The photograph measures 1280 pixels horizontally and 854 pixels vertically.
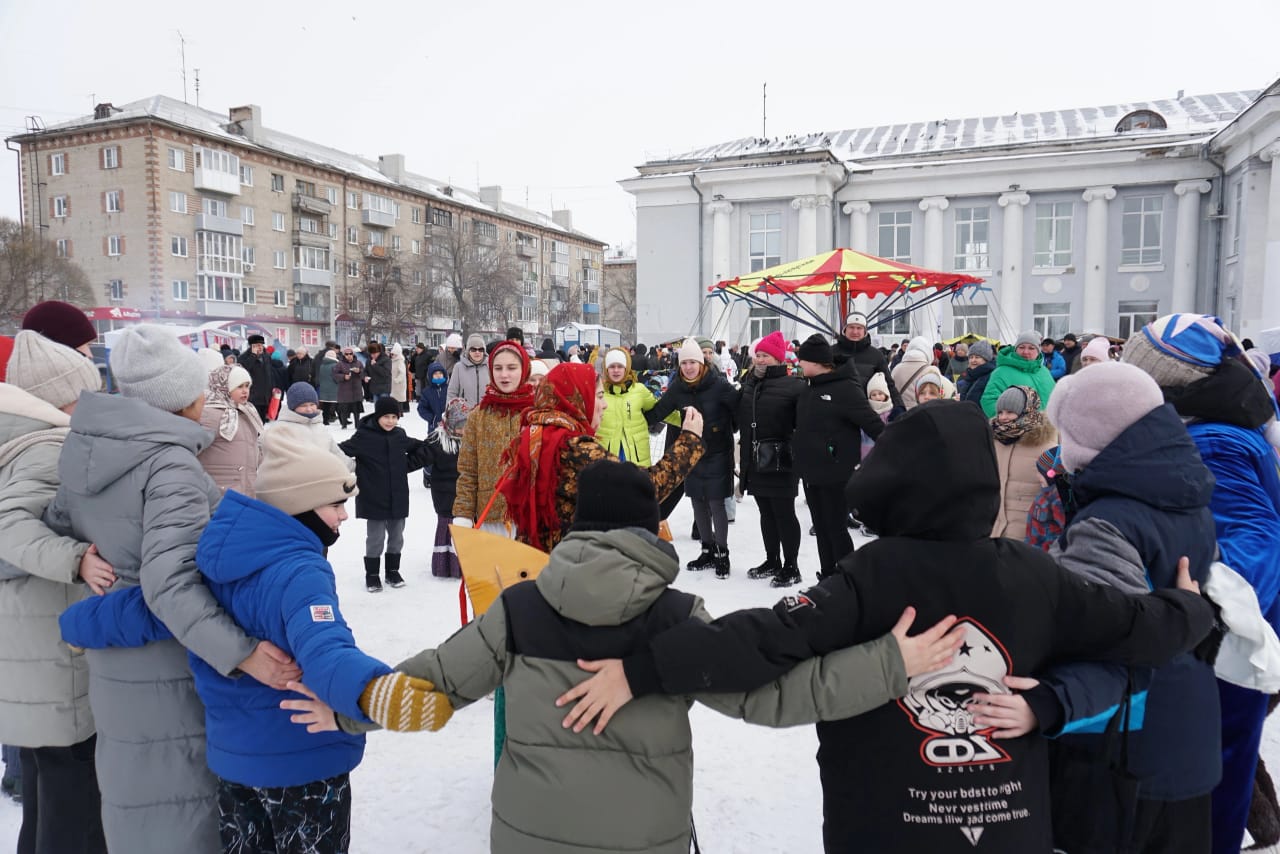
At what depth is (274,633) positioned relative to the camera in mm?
1969

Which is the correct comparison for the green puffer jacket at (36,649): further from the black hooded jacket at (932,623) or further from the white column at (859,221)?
the white column at (859,221)

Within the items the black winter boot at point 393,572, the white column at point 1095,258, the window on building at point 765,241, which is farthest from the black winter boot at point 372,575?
the white column at point 1095,258

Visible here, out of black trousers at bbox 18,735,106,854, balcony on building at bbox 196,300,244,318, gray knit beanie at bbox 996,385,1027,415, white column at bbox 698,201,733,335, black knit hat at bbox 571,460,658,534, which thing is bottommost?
black trousers at bbox 18,735,106,854

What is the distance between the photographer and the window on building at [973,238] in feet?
104

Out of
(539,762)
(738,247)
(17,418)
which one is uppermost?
(738,247)

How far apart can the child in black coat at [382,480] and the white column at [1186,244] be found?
30.1 metres

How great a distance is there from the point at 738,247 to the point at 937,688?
33.2 meters

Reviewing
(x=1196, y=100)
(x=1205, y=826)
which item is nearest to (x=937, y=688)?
(x=1205, y=826)

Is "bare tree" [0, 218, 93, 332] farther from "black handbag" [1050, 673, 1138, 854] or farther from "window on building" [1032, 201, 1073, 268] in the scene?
"black handbag" [1050, 673, 1138, 854]

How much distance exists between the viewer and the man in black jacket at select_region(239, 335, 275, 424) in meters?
14.6

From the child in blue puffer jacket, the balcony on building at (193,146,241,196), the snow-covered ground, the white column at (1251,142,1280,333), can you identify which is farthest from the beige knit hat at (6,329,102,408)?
the balcony on building at (193,146,241,196)

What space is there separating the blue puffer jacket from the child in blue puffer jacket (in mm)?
1656

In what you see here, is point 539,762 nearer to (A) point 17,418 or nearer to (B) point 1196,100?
(A) point 17,418

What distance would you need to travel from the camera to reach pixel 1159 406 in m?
2.06
